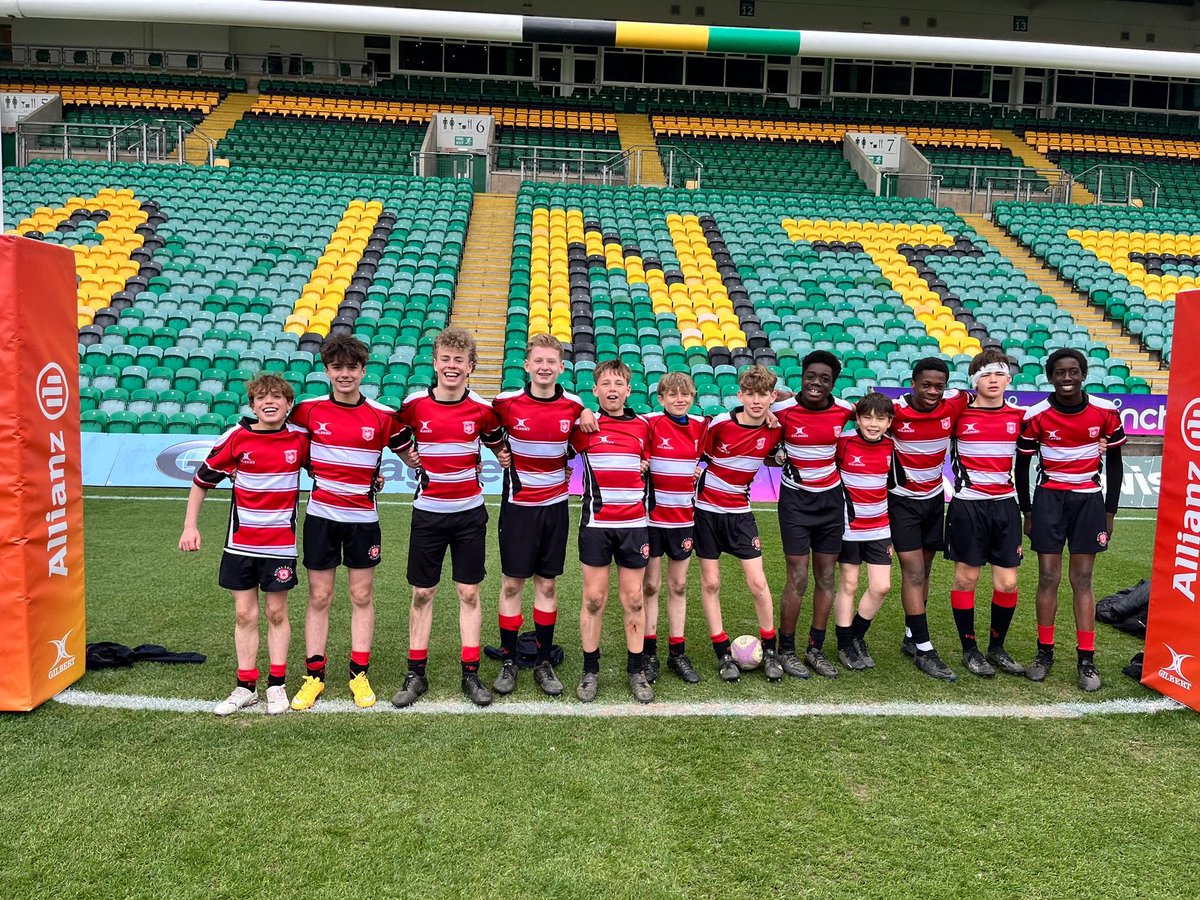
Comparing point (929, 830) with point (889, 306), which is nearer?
point (929, 830)

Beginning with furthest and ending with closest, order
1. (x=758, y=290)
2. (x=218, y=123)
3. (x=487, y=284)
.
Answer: (x=218, y=123), (x=487, y=284), (x=758, y=290)

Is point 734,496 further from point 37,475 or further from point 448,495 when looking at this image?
point 37,475

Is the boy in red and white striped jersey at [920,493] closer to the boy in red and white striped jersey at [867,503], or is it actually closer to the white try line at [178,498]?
the boy in red and white striped jersey at [867,503]

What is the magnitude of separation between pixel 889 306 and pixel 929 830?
43.4 ft

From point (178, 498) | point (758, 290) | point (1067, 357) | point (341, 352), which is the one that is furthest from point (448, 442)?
point (758, 290)

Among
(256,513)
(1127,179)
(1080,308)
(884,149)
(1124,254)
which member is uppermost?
(884,149)

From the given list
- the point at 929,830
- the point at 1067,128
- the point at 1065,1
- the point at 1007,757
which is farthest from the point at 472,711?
the point at 1065,1

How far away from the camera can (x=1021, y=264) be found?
18.8 m

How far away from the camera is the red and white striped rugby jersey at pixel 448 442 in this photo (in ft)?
14.8

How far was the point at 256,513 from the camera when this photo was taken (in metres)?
4.41

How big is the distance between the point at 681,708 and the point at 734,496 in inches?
47.3

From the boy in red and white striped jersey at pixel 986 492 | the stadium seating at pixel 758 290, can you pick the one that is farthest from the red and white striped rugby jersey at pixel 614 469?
the stadium seating at pixel 758 290

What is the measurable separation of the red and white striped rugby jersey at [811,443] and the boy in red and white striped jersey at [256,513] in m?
2.67

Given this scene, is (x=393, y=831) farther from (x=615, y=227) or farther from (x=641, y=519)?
(x=615, y=227)
